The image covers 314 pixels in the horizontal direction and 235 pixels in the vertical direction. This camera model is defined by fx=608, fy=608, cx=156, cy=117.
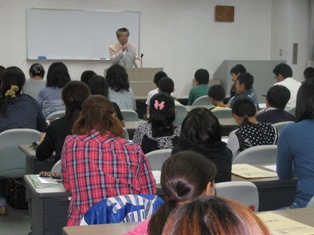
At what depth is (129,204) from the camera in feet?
7.93

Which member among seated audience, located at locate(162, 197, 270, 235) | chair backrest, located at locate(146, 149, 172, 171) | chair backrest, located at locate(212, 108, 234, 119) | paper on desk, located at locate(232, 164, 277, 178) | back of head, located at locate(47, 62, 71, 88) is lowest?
paper on desk, located at locate(232, 164, 277, 178)

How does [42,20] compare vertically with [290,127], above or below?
above

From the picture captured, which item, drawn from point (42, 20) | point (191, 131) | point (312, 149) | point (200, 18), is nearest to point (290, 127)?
point (312, 149)

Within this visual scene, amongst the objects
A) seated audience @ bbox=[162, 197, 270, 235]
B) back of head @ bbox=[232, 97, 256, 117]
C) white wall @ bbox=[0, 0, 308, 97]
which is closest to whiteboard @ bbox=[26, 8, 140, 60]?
white wall @ bbox=[0, 0, 308, 97]

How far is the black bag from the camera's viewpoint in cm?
546

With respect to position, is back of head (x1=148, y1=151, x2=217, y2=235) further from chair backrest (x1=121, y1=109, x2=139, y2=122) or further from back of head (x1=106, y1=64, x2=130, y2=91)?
back of head (x1=106, y1=64, x2=130, y2=91)

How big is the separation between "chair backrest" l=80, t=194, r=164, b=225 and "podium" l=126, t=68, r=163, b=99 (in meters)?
7.49

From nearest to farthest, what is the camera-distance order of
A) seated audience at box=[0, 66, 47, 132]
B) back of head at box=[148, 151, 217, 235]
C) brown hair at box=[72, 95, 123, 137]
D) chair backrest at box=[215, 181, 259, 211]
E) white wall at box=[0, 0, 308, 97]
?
1. back of head at box=[148, 151, 217, 235]
2. chair backrest at box=[215, 181, 259, 211]
3. brown hair at box=[72, 95, 123, 137]
4. seated audience at box=[0, 66, 47, 132]
5. white wall at box=[0, 0, 308, 97]

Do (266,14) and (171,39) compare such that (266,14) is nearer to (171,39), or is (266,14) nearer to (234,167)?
(171,39)

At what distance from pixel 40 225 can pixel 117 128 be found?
0.87m

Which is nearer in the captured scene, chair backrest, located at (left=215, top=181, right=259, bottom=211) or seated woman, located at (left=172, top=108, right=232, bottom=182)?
chair backrest, located at (left=215, top=181, right=259, bottom=211)

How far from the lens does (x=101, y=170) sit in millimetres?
3068

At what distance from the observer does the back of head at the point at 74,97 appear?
4176 millimetres

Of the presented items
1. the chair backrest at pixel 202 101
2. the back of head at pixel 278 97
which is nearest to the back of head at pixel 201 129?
the back of head at pixel 278 97
